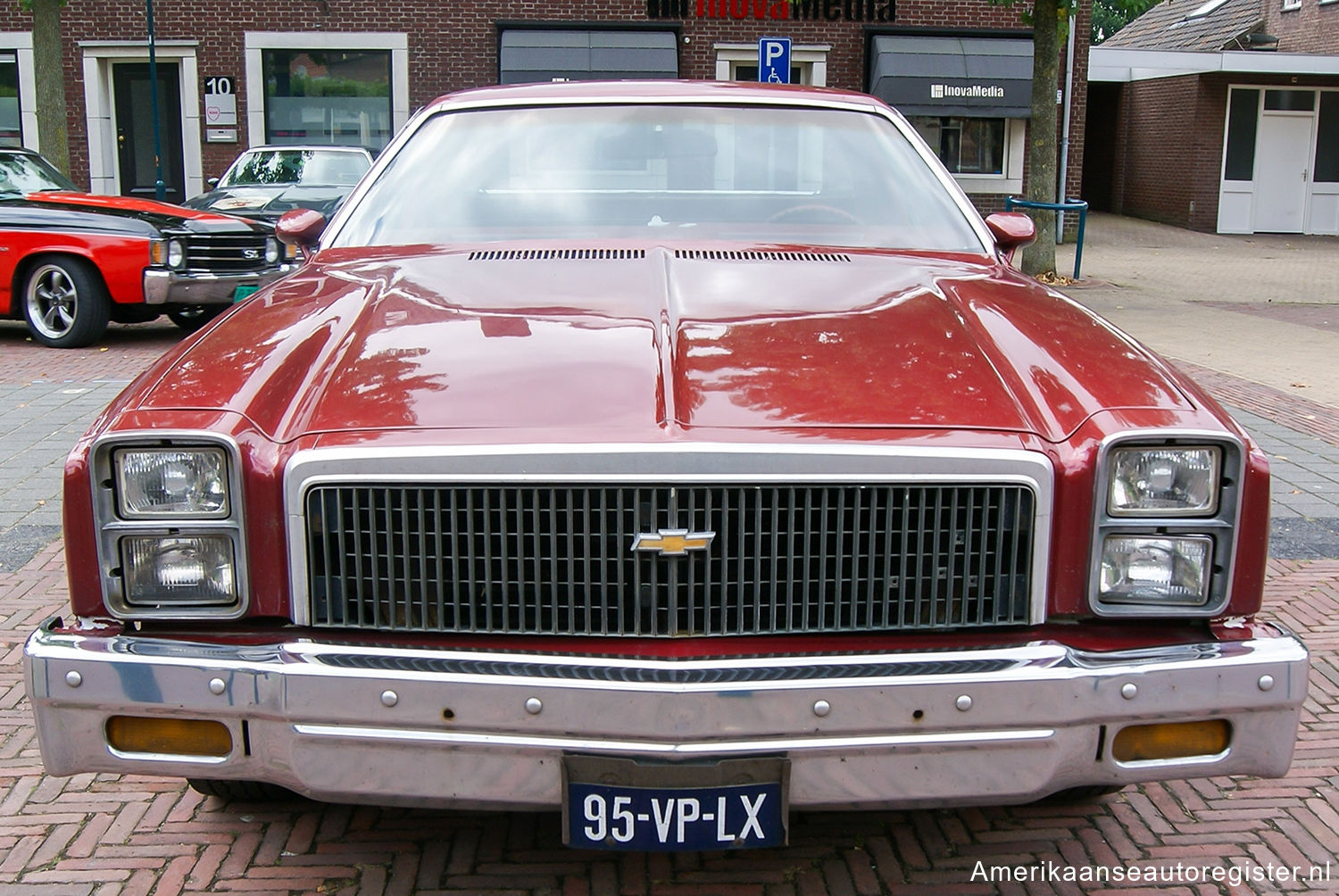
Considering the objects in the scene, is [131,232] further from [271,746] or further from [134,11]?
[134,11]

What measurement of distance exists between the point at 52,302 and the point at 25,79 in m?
12.4

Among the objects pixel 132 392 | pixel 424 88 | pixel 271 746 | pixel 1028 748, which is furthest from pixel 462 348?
pixel 424 88

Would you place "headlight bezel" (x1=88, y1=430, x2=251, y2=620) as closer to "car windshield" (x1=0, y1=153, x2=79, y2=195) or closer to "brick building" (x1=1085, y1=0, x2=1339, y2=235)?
"car windshield" (x1=0, y1=153, x2=79, y2=195)

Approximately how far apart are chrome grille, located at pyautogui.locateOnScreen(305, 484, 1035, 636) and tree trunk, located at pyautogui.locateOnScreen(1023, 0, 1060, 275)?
11518mm

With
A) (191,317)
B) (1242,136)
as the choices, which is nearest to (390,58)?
(191,317)

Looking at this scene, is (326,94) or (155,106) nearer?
(155,106)

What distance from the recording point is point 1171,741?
2297 millimetres

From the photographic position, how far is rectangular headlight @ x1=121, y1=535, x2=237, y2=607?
2320mm

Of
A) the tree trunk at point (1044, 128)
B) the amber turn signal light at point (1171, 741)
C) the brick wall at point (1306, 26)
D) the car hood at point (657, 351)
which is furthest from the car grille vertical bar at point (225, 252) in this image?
the brick wall at point (1306, 26)

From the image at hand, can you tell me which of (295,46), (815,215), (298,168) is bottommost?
(815,215)

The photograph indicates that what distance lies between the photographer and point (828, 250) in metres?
3.38

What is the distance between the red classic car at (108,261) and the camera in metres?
9.68

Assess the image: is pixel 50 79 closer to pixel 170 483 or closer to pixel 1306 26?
pixel 170 483

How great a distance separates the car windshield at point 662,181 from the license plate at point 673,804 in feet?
5.45
